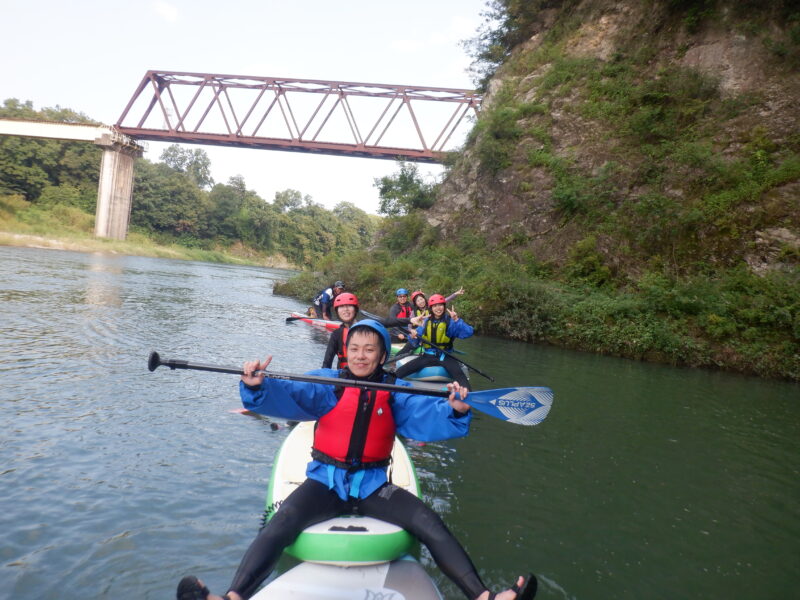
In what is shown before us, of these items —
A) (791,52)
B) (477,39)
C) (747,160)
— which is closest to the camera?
(747,160)

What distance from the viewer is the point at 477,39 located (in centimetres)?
2781

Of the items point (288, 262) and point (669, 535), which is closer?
point (669, 535)

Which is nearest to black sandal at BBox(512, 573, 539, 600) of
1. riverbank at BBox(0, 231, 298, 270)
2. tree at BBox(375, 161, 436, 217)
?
tree at BBox(375, 161, 436, 217)

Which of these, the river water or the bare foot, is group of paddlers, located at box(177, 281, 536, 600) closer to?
the bare foot

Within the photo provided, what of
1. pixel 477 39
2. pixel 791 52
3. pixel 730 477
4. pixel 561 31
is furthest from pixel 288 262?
pixel 730 477

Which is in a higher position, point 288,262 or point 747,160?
point 747,160

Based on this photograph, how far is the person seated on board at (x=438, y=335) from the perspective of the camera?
7273 millimetres

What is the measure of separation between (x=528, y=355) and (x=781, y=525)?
769cm

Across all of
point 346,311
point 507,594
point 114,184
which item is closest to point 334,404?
point 507,594

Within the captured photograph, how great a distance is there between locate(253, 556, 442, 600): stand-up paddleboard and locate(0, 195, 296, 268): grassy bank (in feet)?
128

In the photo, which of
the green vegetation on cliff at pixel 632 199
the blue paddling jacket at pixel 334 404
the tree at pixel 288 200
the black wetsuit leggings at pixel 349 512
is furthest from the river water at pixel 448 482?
the tree at pixel 288 200

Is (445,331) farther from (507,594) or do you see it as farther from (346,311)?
(507,594)

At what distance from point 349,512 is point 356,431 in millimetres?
456

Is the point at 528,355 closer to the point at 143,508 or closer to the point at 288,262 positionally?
the point at 143,508
